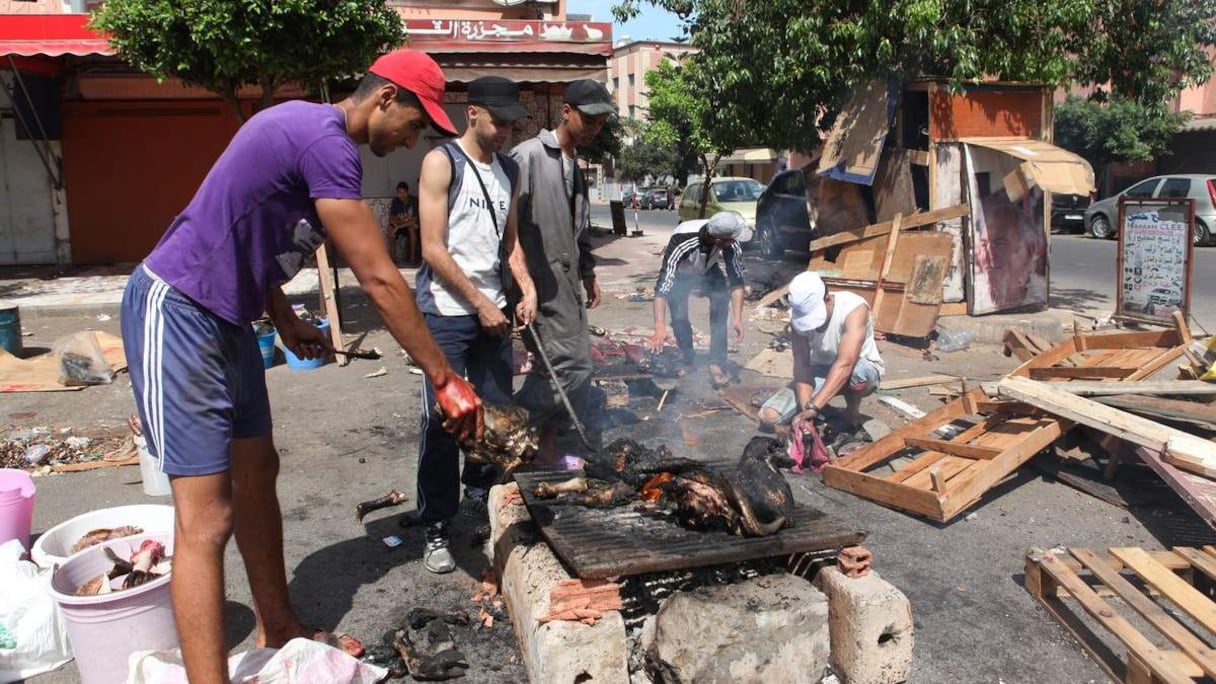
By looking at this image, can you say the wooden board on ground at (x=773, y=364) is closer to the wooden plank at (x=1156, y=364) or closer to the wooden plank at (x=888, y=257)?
the wooden plank at (x=888, y=257)

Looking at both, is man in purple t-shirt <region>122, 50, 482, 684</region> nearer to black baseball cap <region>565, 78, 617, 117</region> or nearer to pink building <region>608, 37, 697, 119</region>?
black baseball cap <region>565, 78, 617, 117</region>

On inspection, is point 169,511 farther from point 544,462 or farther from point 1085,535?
point 1085,535

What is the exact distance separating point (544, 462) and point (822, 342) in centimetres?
208

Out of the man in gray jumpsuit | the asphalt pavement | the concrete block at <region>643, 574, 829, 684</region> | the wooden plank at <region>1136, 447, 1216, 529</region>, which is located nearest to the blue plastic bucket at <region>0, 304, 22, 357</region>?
the asphalt pavement

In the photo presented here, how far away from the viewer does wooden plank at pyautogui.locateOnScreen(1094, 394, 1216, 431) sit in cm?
452

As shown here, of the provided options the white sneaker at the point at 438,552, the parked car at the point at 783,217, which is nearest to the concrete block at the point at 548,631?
the white sneaker at the point at 438,552

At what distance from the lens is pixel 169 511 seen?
3340 mm

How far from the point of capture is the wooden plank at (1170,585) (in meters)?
3.04

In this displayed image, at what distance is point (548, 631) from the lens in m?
2.64

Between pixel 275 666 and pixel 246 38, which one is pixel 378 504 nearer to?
pixel 275 666

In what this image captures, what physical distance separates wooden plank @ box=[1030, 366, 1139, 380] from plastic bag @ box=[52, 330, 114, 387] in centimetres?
756

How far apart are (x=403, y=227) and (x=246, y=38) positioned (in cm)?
674

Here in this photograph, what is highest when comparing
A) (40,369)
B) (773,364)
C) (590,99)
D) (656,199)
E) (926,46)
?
(926,46)

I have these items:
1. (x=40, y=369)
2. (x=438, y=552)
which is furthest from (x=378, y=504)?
(x=40, y=369)
